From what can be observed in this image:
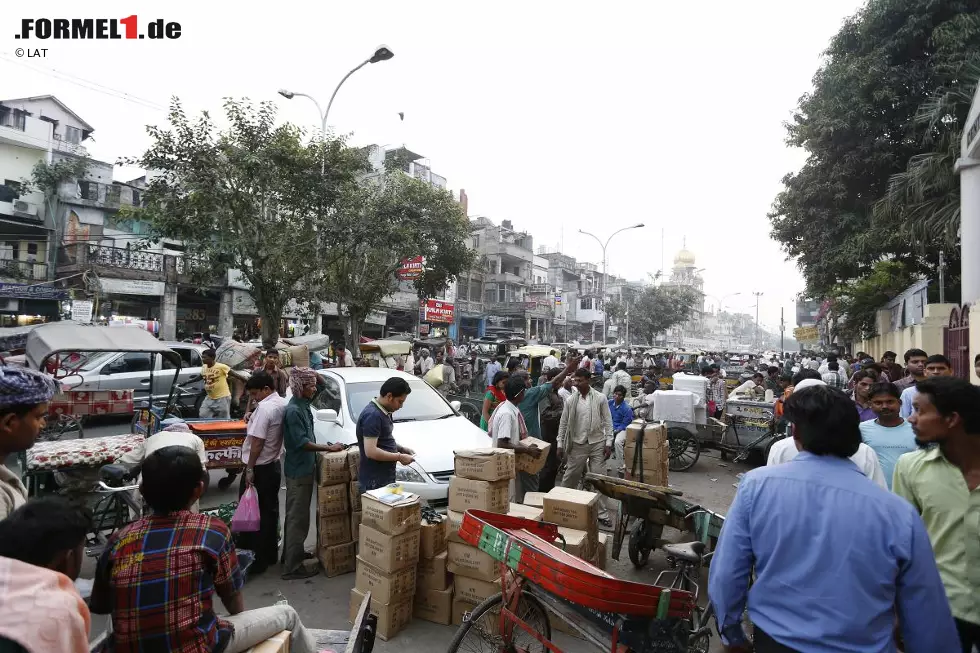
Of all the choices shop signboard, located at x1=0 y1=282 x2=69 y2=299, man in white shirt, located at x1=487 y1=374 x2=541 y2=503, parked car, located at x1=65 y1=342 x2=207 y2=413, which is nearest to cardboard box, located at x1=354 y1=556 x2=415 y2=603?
man in white shirt, located at x1=487 y1=374 x2=541 y2=503

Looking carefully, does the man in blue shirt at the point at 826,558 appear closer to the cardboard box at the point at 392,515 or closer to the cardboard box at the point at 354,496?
the cardboard box at the point at 392,515

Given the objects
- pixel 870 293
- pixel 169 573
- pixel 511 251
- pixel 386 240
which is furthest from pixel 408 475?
pixel 511 251

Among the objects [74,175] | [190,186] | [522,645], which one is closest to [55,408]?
[190,186]

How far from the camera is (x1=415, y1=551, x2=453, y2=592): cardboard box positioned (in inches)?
154

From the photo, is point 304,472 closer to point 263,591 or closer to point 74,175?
point 263,591

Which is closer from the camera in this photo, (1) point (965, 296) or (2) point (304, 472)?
(2) point (304, 472)

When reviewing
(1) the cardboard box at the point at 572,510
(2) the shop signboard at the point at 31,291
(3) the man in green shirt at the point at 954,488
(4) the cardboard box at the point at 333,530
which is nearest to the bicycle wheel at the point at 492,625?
(1) the cardboard box at the point at 572,510

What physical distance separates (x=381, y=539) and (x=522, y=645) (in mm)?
1127

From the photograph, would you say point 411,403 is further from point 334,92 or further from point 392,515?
point 334,92

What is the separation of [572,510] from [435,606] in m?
1.22

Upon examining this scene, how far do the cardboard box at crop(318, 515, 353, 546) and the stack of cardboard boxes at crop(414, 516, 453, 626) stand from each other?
43.0 inches

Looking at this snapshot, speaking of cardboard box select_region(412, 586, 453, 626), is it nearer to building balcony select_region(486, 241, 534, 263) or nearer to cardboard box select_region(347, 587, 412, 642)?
cardboard box select_region(347, 587, 412, 642)

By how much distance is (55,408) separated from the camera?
319 inches

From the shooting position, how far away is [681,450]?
9.53 m
